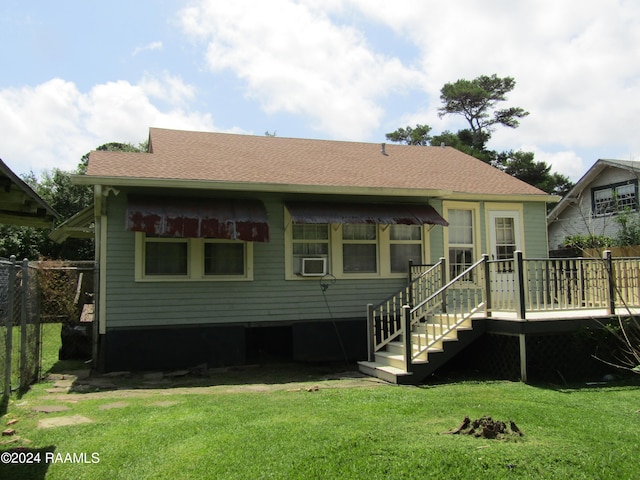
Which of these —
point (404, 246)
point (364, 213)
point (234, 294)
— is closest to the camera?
point (234, 294)

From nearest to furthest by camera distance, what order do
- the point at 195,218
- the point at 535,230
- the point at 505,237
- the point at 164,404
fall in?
the point at 164,404 → the point at 195,218 → the point at 505,237 → the point at 535,230

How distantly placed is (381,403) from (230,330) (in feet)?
14.7

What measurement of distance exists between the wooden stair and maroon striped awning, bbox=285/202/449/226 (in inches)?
91.6

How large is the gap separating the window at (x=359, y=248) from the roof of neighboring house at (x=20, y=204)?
19.2 ft

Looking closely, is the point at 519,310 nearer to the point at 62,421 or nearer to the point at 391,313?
the point at 391,313

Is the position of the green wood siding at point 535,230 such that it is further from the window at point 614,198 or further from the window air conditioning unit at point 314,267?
the window at point 614,198

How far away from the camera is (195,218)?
31.3 feet

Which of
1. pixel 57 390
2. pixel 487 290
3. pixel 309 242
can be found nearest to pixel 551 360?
pixel 487 290

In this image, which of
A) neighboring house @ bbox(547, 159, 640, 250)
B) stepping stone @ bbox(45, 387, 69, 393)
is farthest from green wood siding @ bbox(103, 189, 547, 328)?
neighboring house @ bbox(547, 159, 640, 250)

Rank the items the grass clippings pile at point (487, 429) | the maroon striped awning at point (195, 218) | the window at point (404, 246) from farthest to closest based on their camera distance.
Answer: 1. the window at point (404, 246)
2. the maroon striped awning at point (195, 218)
3. the grass clippings pile at point (487, 429)

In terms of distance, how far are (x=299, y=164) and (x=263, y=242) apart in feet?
9.50

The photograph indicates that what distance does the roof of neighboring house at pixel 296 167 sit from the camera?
10.1 m

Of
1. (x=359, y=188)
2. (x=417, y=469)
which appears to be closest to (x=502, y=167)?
(x=359, y=188)

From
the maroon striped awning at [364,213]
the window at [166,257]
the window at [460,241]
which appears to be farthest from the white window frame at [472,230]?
the window at [166,257]
